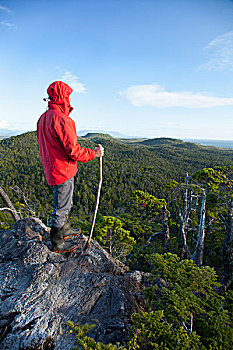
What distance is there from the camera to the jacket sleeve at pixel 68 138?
256 centimetres

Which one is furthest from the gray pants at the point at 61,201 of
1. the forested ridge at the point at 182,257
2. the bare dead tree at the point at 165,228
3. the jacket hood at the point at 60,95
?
the bare dead tree at the point at 165,228

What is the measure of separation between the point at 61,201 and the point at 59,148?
0.92 m

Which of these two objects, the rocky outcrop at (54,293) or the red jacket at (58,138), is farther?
the red jacket at (58,138)

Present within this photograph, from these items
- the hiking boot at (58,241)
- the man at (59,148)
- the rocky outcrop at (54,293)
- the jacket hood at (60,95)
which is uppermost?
the jacket hood at (60,95)

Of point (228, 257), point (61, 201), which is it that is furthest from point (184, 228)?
point (61, 201)

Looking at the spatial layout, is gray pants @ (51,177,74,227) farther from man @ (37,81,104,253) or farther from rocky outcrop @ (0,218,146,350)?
rocky outcrop @ (0,218,146,350)

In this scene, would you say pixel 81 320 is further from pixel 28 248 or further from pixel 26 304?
pixel 28 248

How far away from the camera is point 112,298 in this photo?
2748 mm

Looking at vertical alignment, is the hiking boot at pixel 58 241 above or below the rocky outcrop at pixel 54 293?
above

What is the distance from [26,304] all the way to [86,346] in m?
1.14

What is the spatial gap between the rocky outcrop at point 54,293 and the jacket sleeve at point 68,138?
6.06 ft

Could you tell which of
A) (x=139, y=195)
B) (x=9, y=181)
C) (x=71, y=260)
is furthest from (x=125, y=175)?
(x=71, y=260)

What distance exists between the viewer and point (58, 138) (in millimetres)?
2611

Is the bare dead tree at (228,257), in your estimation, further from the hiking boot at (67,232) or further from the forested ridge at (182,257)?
the hiking boot at (67,232)
